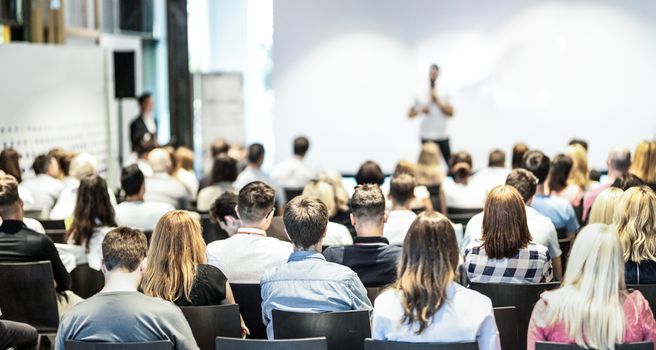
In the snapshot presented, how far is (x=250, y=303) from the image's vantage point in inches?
178

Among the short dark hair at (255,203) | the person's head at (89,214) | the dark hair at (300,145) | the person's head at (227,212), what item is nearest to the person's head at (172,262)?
the short dark hair at (255,203)

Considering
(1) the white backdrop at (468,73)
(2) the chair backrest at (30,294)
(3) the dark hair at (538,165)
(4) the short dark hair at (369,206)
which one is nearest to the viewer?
(4) the short dark hair at (369,206)

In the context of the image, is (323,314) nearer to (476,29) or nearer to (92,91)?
(92,91)

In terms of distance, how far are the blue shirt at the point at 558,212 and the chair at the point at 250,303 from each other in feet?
8.49

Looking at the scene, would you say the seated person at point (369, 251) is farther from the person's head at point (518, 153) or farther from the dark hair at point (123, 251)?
the person's head at point (518, 153)

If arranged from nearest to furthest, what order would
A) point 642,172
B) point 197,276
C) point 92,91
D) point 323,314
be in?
point 323,314
point 197,276
point 642,172
point 92,91

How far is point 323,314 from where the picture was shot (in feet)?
12.3

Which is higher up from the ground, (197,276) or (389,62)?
(389,62)

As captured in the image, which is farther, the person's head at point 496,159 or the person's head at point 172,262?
the person's head at point 496,159

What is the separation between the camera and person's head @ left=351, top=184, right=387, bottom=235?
15.2 ft

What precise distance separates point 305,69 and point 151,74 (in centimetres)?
238

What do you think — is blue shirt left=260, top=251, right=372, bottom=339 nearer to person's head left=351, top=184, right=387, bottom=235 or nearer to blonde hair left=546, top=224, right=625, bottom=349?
person's head left=351, top=184, right=387, bottom=235

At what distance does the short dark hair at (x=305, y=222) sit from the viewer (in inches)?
164

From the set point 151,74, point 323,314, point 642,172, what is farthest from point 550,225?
point 151,74
